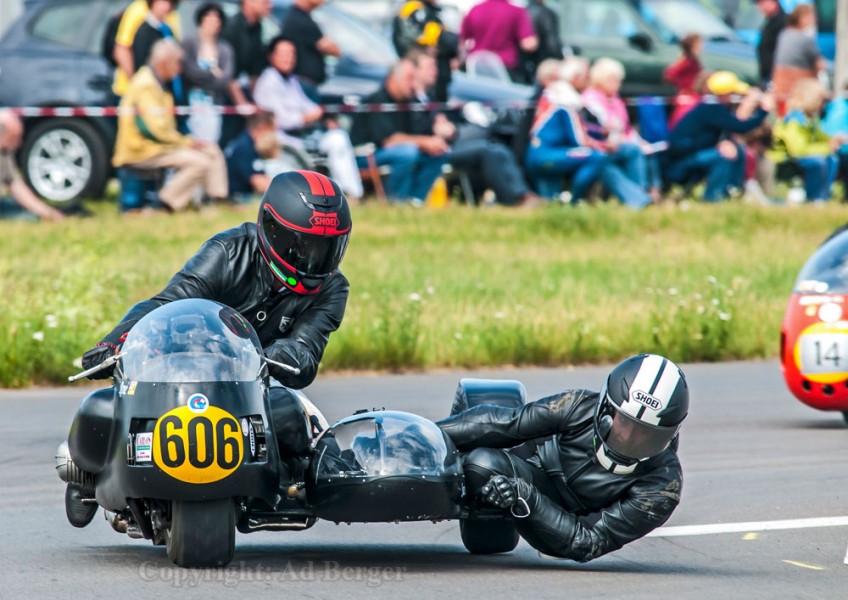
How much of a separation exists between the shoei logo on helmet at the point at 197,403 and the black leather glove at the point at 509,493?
112cm

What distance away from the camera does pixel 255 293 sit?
23.3ft

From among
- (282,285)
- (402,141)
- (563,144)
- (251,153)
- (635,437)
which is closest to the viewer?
(635,437)

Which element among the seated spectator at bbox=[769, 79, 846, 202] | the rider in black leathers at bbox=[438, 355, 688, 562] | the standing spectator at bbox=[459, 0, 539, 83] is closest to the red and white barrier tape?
the standing spectator at bbox=[459, 0, 539, 83]

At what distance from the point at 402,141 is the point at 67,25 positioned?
368cm

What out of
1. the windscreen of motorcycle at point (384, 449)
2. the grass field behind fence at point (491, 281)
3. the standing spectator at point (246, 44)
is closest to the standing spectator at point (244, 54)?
the standing spectator at point (246, 44)

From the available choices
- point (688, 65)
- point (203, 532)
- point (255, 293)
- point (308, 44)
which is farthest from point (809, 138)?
point (203, 532)

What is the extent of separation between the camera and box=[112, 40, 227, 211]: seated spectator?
55.9 feet

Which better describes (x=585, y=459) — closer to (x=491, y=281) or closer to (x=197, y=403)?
(x=197, y=403)

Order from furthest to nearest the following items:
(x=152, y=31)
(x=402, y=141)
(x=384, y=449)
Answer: (x=402, y=141) → (x=152, y=31) → (x=384, y=449)

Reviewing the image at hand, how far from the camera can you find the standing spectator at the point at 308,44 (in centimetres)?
1825

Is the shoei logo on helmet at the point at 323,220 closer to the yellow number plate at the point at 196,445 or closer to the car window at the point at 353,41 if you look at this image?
the yellow number plate at the point at 196,445

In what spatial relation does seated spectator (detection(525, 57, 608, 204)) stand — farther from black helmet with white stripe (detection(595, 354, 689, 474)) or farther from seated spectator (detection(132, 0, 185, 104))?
black helmet with white stripe (detection(595, 354, 689, 474))

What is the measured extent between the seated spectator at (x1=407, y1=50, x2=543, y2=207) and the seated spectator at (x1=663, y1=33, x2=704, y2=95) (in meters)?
3.31

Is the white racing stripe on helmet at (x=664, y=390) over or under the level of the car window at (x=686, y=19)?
over
